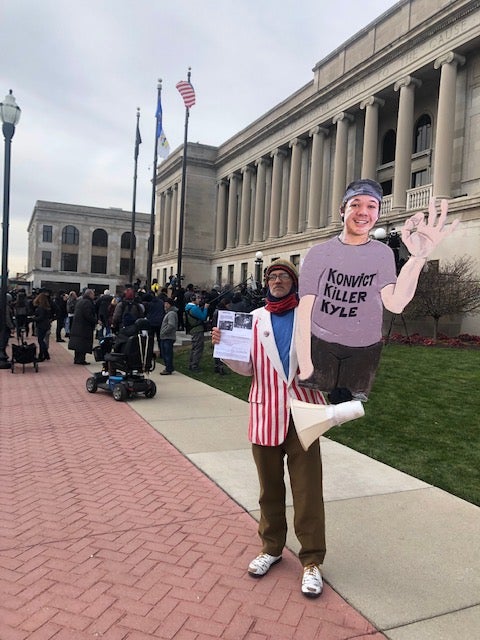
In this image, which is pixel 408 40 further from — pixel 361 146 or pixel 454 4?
pixel 361 146

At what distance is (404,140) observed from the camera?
30.7m

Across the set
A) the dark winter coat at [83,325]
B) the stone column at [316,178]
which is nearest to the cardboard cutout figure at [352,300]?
the dark winter coat at [83,325]

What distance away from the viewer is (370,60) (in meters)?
32.4

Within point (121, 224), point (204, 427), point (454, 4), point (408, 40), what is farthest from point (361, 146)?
point (121, 224)

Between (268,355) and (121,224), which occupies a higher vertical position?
(121,224)

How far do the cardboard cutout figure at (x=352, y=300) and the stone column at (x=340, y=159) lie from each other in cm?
3411

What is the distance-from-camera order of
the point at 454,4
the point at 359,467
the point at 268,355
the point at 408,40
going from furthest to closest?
the point at 408,40 < the point at 454,4 < the point at 359,467 < the point at 268,355

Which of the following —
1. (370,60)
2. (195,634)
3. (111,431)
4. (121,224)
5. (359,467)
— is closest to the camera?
(195,634)

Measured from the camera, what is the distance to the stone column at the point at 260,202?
48281mm

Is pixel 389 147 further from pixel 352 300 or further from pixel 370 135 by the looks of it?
pixel 352 300

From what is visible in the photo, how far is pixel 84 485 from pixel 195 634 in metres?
2.55

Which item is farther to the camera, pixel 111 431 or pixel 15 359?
pixel 15 359

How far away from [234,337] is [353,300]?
0.81 metres

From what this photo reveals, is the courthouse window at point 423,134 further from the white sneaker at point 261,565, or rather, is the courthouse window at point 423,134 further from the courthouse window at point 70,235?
the courthouse window at point 70,235
